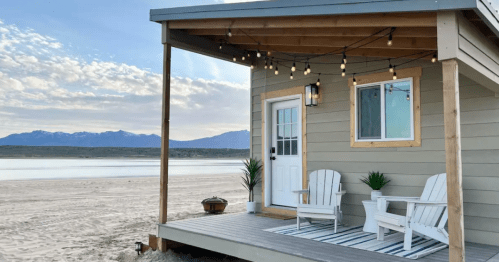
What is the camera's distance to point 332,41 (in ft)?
15.1

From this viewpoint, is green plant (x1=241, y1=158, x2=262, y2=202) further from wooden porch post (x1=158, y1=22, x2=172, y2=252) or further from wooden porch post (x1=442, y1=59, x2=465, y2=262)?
wooden porch post (x1=442, y1=59, x2=465, y2=262)

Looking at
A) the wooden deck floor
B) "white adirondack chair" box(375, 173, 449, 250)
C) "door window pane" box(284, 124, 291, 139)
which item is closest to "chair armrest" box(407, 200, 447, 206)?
"white adirondack chair" box(375, 173, 449, 250)

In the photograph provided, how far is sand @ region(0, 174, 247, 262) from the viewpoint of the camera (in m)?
5.50

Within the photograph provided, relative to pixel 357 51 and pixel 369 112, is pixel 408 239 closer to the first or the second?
pixel 369 112

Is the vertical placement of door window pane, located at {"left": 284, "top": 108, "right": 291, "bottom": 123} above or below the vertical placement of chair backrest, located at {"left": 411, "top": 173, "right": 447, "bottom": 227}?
above

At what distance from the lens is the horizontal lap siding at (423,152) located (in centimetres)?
408

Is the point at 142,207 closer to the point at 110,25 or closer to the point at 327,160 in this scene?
the point at 327,160

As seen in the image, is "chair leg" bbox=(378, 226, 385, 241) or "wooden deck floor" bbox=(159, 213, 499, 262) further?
"chair leg" bbox=(378, 226, 385, 241)

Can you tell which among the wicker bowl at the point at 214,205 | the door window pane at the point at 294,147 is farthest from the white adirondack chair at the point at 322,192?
the wicker bowl at the point at 214,205

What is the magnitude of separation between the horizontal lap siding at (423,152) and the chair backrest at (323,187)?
0.50 feet

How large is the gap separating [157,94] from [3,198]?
25595 millimetres

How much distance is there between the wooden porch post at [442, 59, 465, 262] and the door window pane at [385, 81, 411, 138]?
6.50ft

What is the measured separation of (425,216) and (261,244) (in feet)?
5.60

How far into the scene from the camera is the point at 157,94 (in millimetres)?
35875
